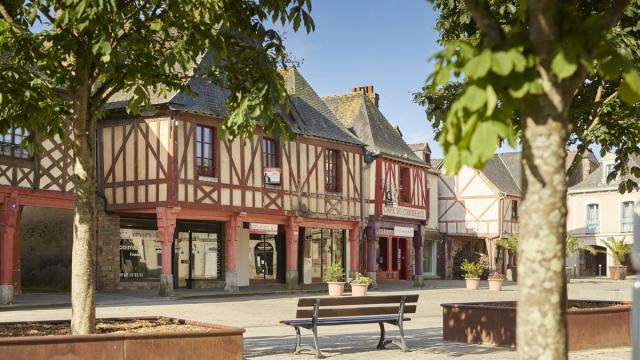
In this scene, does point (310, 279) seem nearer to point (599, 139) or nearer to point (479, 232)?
point (479, 232)

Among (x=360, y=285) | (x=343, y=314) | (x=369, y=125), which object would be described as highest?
(x=369, y=125)

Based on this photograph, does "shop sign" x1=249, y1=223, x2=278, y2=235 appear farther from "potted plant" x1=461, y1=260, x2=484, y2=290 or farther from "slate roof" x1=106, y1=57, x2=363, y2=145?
"potted plant" x1=461, y1=260, x2=484, y2=290

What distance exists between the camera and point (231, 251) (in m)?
23.0

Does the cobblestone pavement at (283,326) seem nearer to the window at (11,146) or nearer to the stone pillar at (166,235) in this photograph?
the stone pillar at (166,235)

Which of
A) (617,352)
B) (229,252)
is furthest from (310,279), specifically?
(617,352)

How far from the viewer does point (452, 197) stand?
40.3 meters

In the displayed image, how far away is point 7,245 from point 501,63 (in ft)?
55.0

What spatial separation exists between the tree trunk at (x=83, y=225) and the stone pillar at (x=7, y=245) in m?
11.1

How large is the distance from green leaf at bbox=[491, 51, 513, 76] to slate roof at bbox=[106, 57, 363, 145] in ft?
60.9

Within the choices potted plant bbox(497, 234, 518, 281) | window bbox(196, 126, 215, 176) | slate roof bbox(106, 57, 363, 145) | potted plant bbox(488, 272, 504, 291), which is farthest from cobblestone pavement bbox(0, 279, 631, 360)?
potted plant bbox(497, 234, 518, 281)

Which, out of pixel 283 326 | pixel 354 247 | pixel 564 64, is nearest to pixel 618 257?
pixel 354 247

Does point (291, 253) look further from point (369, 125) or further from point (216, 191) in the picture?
point (369, 125)

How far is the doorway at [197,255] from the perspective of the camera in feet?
80.7

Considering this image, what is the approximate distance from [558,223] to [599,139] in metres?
7.93
